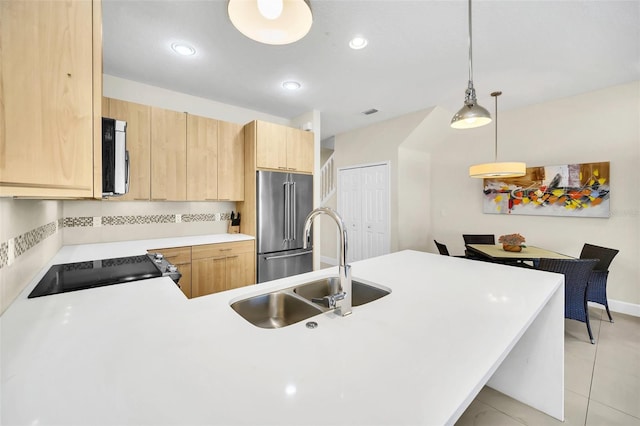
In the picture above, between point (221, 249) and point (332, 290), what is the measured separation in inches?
71.1

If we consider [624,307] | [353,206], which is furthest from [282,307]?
[624,307]

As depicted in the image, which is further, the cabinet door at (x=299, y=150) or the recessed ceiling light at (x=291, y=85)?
the cabinet door at (x=299, y=150)

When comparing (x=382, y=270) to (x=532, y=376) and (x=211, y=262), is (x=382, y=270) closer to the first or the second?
(x=532, y=376)

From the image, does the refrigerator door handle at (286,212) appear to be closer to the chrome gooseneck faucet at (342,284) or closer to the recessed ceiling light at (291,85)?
the recessed ceiling light at (291,85)

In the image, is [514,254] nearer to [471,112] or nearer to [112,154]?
[471,112]

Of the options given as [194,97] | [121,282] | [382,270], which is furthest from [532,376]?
[194,97]

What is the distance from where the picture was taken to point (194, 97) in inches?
133

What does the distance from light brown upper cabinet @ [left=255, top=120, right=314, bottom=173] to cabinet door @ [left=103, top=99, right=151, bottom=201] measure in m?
1.15

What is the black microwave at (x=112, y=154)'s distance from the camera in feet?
4.17

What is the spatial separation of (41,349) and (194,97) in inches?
130

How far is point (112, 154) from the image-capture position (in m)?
1.30

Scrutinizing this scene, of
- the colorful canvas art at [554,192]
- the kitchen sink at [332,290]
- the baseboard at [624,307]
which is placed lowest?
the baseboard at [624,307]

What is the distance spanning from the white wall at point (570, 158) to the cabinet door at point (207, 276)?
3.96 m

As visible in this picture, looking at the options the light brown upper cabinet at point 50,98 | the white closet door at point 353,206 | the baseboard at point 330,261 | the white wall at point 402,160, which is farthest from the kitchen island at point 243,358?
the baseboard at point 330,261
